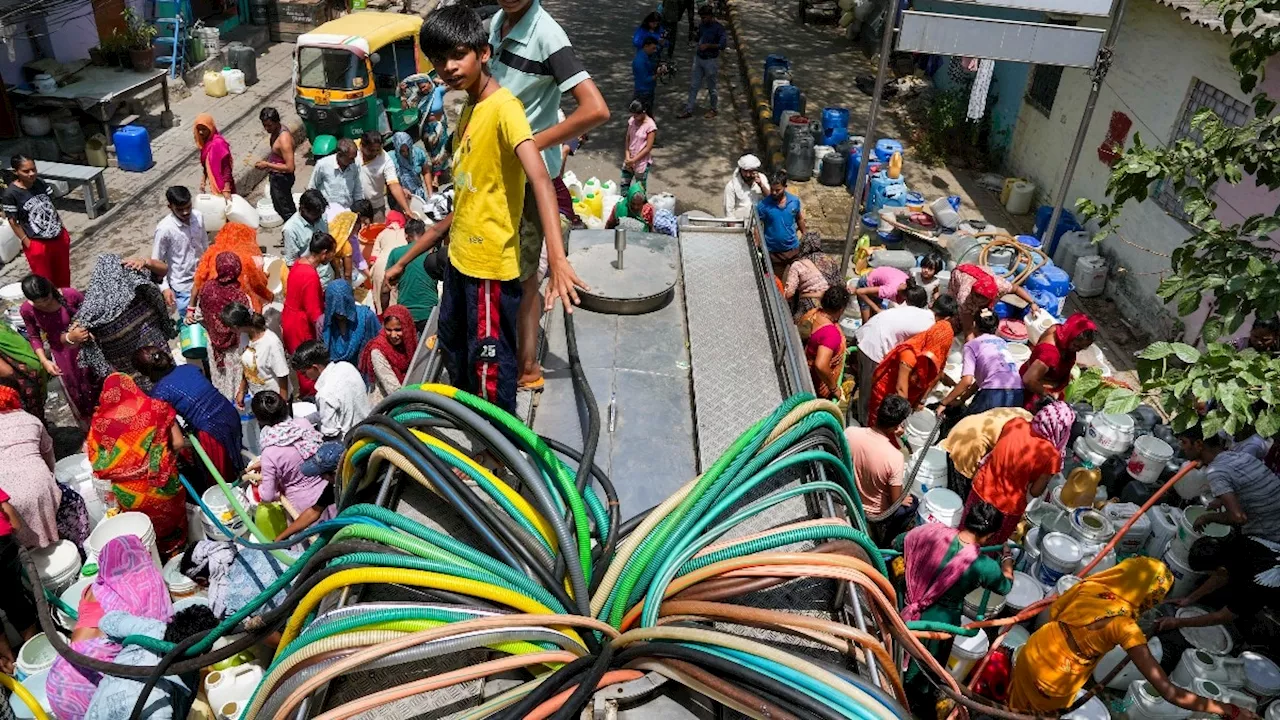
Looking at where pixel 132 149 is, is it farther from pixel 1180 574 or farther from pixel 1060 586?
pixel 1180 574

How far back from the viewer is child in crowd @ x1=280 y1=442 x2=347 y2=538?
496 centimetres

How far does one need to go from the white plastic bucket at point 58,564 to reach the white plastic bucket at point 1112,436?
6801mm

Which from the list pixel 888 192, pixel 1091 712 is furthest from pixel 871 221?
Answer: pixel 1091 712

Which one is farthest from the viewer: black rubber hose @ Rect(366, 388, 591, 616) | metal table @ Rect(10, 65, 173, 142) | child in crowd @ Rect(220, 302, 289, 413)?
metal table @ Rect(10, 65, 173, 142)

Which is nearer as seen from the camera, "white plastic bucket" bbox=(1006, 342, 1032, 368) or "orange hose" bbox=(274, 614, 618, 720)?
"orange hose" bbox=(274, 614, 618, 720)

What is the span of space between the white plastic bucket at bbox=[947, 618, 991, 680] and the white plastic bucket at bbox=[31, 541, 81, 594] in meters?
4.99

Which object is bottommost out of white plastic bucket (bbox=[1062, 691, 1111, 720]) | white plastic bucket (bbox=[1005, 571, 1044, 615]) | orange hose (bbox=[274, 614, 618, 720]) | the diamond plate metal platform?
white plastic bucket (bbox=[1005, 571, 1044, 615])

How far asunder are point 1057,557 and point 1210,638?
0.89m

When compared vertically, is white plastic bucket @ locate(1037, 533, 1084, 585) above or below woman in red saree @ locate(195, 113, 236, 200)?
below

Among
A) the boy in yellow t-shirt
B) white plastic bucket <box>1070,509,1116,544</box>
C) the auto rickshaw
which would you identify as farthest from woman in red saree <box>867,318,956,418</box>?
the auto rickshaw

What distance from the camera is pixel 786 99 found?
→ 14.2 m

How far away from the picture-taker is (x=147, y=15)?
590 inches

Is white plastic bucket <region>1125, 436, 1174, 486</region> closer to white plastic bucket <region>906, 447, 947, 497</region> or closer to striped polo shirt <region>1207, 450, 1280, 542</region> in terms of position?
striped polo shirt <region>1207, 450, 1280, 542</region>

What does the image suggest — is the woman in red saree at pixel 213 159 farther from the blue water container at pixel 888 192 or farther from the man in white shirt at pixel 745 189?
the blue water container at pixel 888 192
